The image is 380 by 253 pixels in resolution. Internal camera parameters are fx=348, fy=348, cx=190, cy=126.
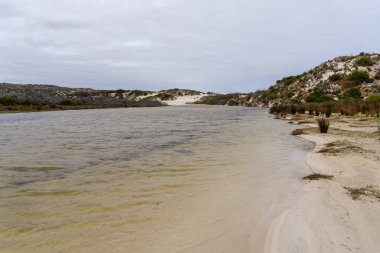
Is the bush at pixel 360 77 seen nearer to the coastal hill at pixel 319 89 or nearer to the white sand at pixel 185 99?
the coastal hill at pixel 319 89

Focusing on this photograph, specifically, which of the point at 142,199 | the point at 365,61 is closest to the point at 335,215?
the point at 142,199

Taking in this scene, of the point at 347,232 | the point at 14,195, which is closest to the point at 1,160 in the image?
the point at 14,195

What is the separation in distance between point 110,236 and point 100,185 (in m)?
2.80

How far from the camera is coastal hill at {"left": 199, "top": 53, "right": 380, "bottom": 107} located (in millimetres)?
45531

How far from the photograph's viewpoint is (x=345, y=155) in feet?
31.1

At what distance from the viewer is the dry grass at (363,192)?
5.52 metres

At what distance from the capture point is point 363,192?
5.75m

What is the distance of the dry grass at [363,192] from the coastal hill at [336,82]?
35.2 metres

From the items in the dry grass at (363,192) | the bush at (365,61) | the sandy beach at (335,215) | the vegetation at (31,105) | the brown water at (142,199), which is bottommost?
the brown water at (142,199)

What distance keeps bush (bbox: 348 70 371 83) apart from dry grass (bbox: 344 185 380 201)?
161ft

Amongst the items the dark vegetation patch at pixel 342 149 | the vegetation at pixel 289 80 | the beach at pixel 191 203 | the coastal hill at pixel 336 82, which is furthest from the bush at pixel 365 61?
the beach at pixel 191 203

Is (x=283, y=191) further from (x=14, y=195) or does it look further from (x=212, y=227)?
(x=14, y=195)

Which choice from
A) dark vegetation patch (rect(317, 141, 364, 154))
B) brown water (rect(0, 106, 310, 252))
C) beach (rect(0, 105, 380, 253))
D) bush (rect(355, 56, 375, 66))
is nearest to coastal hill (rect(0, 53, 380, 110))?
bush (rect(355, 56, 375, 66))

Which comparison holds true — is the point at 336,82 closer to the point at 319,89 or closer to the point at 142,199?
the point at 319,89
